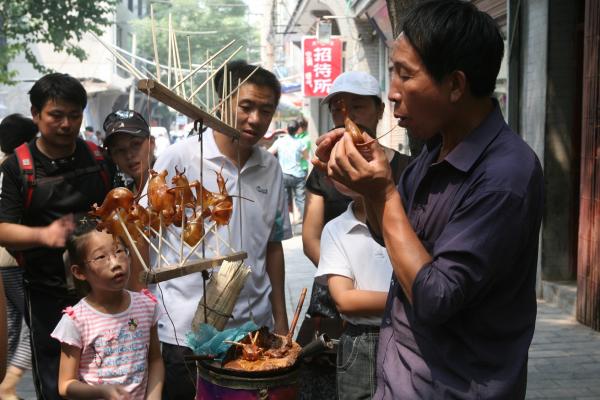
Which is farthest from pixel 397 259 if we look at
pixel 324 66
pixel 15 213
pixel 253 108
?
pixel 324 66

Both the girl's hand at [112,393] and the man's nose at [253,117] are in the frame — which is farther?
the man's nose at [253,117]

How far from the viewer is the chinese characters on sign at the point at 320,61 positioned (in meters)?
19.2

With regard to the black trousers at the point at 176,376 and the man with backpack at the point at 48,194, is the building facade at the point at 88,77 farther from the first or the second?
the black trousers at the point at 176,376

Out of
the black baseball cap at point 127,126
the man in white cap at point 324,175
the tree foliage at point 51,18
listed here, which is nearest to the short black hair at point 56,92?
the black baseball cap at point 127,126

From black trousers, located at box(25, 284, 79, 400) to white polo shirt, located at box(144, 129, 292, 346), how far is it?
0.54 metres

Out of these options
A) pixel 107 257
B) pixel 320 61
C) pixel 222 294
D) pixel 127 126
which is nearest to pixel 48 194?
pixel 107 257

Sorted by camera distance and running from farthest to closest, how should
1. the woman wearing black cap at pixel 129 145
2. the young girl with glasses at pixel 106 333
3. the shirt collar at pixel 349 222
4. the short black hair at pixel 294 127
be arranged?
the short black hair at pixel 294 127, the woman wearing black cap at pixel 129 145, the young girl with glasses at pixel 106 333, the shirt collar at pixel 349 222

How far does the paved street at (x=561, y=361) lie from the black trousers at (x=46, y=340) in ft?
5.66

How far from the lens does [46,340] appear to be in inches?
158

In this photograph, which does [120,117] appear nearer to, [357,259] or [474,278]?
[357,259]

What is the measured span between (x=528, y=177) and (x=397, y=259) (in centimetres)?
36

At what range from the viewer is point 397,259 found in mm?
1910

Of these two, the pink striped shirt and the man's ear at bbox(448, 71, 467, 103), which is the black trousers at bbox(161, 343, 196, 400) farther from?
the man's ear at bbox(448, 71, 467, 103)

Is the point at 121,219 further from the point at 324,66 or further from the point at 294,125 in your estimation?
the point at 324,66
